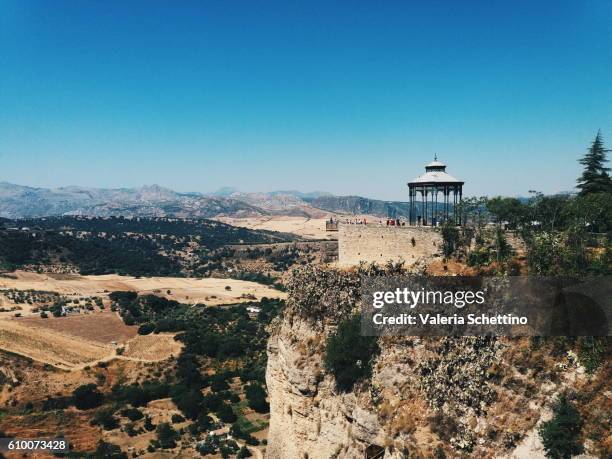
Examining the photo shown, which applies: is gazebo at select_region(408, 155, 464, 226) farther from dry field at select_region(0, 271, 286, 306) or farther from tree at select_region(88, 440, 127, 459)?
dry field at select_region(0, 271, 286, 306)

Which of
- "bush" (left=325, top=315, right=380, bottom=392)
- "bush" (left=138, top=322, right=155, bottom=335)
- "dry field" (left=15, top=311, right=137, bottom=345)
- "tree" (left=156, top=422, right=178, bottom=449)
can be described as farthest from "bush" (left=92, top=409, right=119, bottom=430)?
"bush" (left=325, top=315, right=380, bottom=392)

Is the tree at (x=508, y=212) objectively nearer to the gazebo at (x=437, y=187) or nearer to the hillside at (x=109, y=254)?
the gazebo at (x=437, y=187)

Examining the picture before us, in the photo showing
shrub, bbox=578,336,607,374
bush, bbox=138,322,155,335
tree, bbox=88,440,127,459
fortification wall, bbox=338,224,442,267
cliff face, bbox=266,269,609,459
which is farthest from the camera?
bush, bbox=138,322,155,335

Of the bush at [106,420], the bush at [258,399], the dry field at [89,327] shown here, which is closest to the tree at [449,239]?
the bush at [258,399]

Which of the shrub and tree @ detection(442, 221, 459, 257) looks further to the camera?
tree @ detection(442, 221, 459, 257)

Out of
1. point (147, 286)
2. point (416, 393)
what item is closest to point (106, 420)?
point (416, 393)

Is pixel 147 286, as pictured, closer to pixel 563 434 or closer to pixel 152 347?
pixel 152 347
